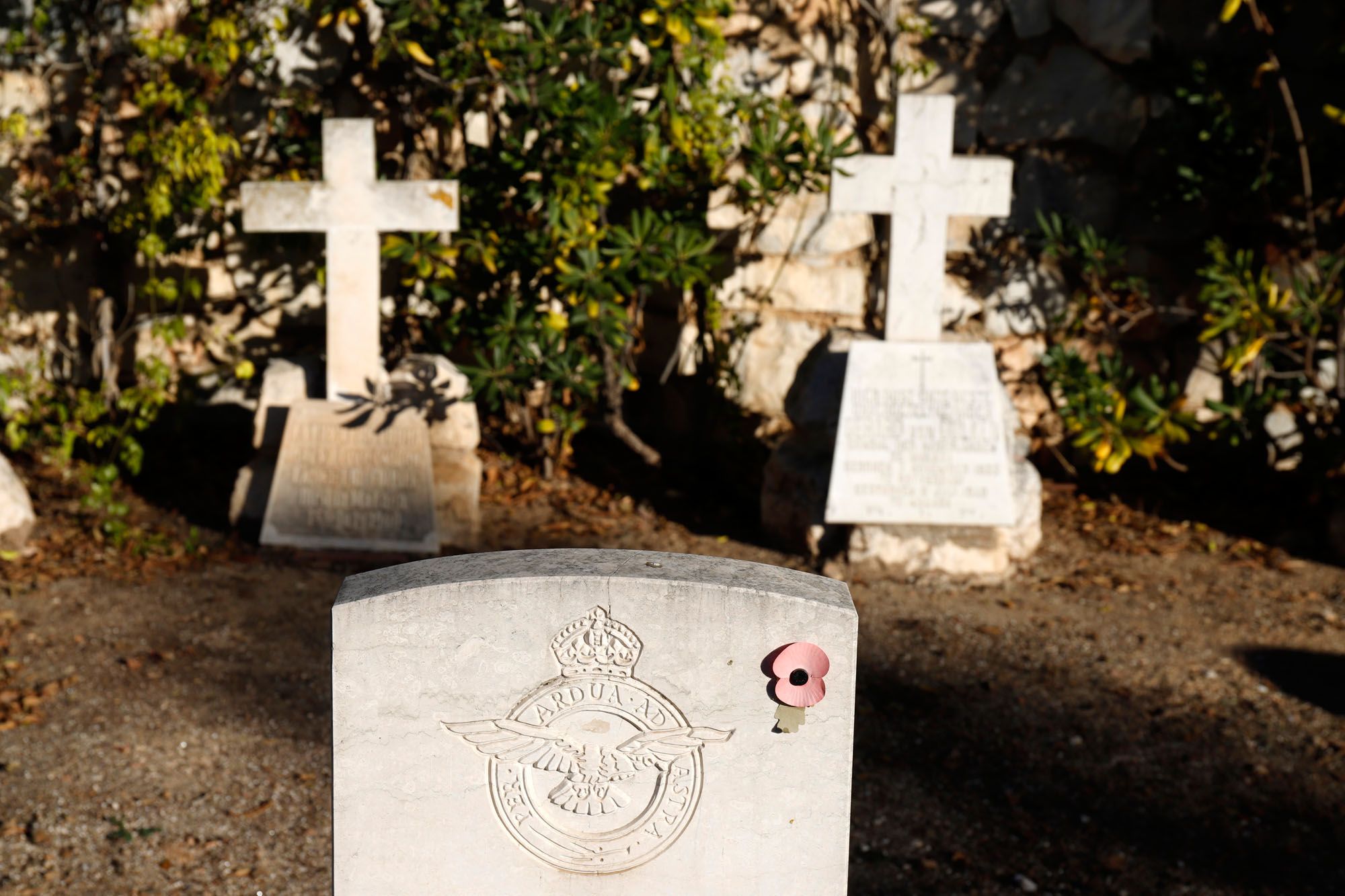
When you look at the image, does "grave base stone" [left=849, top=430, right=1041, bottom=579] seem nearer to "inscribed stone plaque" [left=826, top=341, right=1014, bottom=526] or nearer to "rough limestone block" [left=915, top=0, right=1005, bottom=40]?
"inscribed stone plaque" [left=826, top=341, right=1014, bottom=526]

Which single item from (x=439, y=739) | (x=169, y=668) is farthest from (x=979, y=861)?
(x=169, y=668)

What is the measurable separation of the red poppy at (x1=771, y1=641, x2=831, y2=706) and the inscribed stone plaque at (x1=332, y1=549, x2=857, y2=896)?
2cm

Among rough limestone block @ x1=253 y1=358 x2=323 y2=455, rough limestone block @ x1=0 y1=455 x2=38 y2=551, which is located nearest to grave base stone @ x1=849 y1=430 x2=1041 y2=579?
rough limestone block @ x1=253 y1=358 x2=323 y2=455

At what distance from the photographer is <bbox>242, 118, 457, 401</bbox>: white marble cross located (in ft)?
15.9

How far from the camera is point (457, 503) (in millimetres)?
4938

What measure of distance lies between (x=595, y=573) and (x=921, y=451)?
282 cm

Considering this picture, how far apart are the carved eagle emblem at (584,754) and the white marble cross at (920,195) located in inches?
115

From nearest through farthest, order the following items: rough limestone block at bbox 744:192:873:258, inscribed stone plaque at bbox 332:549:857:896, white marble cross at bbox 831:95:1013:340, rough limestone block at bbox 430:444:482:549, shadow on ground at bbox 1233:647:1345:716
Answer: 1. inscribed stone plaque at bbox 332:549:857:896
2. shadow on ground at bbox 1233:647:1345:716
3. white marble cross at bbox 831:95:1013:340
4. rough limestone block at bbox 430:444:482:549
5. rough limestone block at bbox 744:192:873:258

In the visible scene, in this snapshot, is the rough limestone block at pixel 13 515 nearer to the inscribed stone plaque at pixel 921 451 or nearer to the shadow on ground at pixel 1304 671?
the inscribed stone plaque at pixel 921 451

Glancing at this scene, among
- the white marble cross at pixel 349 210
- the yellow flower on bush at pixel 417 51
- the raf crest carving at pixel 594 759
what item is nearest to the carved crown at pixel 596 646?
the raf crest carving at pixel 594 759

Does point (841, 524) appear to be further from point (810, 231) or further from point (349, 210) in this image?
point (349, 210)

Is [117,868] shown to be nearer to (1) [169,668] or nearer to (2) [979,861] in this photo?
(1) [169,668]

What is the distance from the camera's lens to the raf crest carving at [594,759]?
6.72 ft

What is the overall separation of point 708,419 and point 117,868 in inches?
139
